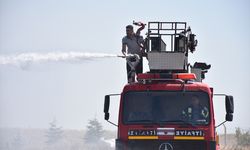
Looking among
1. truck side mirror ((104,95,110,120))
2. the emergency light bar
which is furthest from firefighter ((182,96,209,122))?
truck side mirror ((104,95,110,120))

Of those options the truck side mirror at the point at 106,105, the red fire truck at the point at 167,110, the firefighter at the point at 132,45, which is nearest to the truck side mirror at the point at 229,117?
the red fire truck at the point at 167,110

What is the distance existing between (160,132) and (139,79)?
158cm

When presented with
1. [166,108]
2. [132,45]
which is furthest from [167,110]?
[132,45]

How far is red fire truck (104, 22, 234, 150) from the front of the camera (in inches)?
838

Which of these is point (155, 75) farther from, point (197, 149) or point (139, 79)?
point (197, 149)

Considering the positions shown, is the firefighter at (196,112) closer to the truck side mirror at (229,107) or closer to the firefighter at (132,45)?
the truck side mirror at (229,107)

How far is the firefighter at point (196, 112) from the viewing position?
2148 cm

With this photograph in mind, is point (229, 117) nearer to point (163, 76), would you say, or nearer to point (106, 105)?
point (163, 76)

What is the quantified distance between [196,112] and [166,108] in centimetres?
74

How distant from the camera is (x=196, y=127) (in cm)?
2134

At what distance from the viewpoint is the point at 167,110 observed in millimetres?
21641

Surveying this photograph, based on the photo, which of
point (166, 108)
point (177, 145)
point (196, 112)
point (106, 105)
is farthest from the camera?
point (106, 105)

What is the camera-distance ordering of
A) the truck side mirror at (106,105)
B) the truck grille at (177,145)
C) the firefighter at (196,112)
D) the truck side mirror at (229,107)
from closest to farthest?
1. the truck grille at (177,145)
2. the firefighter at (196,112)
3. the truck side mirror at (229,107)
4. the truck side mirror at (106,105)

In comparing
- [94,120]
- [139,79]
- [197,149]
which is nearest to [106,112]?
[139,79]
